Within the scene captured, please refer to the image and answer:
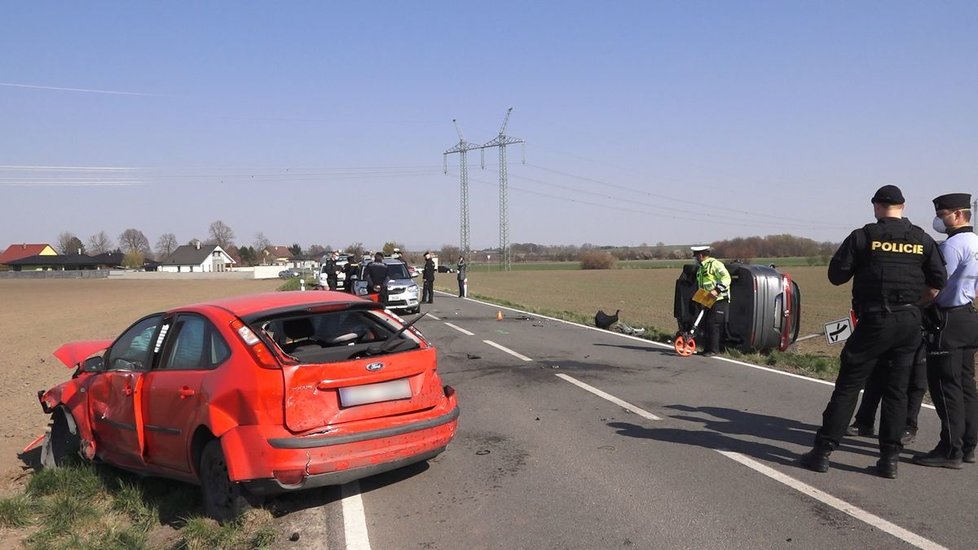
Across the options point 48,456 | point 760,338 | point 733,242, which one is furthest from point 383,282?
point 733,242

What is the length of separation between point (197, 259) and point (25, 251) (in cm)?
3982

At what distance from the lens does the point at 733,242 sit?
236ft

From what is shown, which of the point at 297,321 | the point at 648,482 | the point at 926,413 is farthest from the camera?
the point at 926,413

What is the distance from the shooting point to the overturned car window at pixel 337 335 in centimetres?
518

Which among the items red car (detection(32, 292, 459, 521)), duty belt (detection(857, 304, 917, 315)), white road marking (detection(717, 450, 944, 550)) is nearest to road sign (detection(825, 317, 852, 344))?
white road marking (detection(717, 450, 944, 550))

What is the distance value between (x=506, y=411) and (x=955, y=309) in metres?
4.26

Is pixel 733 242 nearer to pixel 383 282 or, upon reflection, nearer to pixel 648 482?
pixel 383 282

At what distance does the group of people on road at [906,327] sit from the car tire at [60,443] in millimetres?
5934

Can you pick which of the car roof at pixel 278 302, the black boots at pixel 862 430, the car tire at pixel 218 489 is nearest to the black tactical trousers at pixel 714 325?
the black boots at pixel 862 430

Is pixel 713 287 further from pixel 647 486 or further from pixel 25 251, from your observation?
pixel 25 251

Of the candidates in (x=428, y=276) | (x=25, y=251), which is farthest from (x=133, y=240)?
(x=428, y=276)

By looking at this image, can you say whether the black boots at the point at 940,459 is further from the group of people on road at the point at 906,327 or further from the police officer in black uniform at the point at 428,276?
the police officer in black uniform at the point at 428,276

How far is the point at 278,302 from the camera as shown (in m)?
5.51

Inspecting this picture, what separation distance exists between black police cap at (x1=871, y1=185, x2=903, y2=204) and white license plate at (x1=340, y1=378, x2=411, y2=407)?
3570mm
